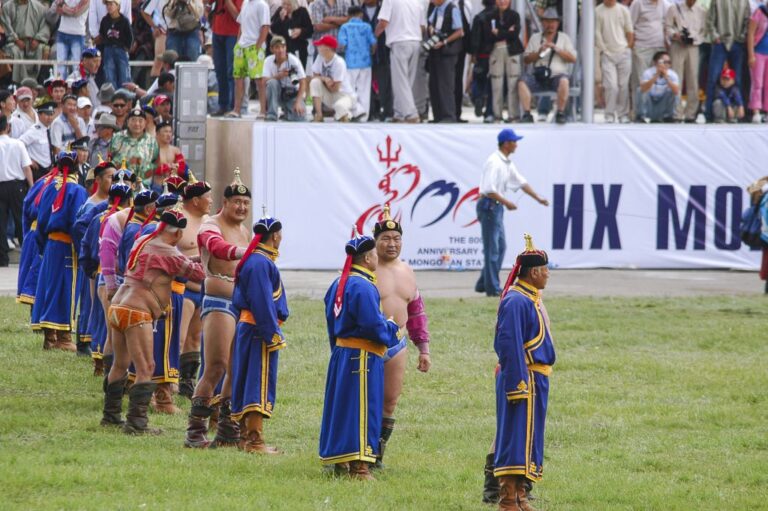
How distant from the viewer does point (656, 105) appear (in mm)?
22734

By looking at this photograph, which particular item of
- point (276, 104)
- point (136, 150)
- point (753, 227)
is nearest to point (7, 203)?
point (276, 104)

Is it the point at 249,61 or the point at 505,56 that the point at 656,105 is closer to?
the point at 505,56

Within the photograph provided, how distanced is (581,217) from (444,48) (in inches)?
138

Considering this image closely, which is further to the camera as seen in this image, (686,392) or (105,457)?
(686,392)

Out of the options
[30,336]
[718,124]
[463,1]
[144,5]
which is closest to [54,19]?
[144,5]

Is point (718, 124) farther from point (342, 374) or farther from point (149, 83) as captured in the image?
point (342, 374)

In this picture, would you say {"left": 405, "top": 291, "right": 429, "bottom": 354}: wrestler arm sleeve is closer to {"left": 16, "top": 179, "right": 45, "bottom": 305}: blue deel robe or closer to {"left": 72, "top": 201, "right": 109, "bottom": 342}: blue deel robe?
{"left": 72, "top": 201, "right": 109, "bottom": 342}: blue deel robe

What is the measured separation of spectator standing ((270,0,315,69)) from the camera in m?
21.9

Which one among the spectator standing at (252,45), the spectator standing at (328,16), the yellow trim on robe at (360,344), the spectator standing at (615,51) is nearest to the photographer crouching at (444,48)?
the spectator standing at (328,16)

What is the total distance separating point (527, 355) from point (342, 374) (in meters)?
1.36

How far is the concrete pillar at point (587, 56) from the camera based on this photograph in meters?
21.6

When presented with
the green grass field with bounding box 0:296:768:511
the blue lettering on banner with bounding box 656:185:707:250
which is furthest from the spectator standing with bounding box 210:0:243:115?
the blue lettering on banner with bounding box 656:185:707:250

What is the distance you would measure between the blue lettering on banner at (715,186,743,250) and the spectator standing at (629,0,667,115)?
230 centimetres

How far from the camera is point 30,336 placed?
15.6 metres
